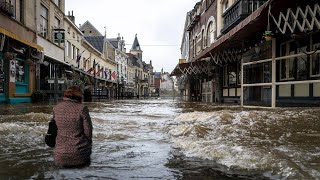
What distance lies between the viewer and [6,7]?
18312mm

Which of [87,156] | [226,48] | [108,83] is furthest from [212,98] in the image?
[108,83]

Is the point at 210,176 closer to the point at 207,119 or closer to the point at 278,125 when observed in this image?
the point at 278,125

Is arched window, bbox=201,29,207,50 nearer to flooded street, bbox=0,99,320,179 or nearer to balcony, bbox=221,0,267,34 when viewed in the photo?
balcony, bbox=221,0,267,34

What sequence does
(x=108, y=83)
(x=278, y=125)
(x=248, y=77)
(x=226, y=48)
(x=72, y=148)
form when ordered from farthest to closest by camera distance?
(x=108, y=83)
(x=226, y=48)
(x=248, y=77)
(x=278, y=125)
(x=72, y=148)

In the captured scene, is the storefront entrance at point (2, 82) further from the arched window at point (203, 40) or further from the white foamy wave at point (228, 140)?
the arched window at point (203, 40)

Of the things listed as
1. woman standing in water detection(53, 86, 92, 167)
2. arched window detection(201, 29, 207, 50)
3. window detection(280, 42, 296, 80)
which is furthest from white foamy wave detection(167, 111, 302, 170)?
arched window detection(201, 29, 207, 50)

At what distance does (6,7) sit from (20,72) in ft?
13.7

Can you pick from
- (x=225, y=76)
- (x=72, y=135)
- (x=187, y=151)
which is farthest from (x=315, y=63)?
(x=225, y=76)

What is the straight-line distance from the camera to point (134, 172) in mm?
4230

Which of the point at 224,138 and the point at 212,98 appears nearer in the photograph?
the point at 224,138

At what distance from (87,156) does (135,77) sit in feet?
284

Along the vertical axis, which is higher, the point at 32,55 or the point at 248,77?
the point at 32,55

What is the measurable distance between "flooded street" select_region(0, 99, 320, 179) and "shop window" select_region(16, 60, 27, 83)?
13.5m

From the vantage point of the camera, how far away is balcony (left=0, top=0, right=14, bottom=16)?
58.1ft
